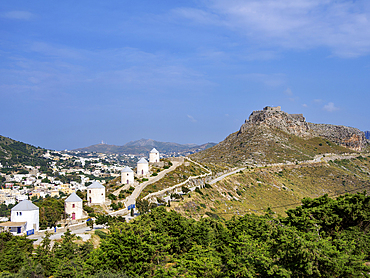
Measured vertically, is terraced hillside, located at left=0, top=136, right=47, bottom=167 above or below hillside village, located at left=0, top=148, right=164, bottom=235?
above

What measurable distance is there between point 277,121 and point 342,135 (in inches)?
1564

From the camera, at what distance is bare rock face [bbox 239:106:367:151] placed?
113m

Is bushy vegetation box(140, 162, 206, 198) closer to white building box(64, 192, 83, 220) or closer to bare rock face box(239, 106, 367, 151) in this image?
white building box(64, 192, 83, 220)

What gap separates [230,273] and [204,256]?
7.45ft

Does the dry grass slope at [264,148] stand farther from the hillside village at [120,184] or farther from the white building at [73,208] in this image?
the white building at [73,208]

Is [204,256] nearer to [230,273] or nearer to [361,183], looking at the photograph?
[230,273]

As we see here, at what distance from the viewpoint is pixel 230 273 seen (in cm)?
1673

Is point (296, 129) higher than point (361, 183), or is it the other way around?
point (296, 129)

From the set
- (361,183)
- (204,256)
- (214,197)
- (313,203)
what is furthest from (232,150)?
(204,256)

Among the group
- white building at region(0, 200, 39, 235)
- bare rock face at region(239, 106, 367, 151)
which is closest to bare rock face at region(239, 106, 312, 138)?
bare rock face at region(239, 106, 367, 151)

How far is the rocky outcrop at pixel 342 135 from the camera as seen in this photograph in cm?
12862

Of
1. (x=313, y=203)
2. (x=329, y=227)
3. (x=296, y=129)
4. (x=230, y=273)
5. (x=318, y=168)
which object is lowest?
(x=230, y=273)

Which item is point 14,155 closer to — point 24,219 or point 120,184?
point 120,184

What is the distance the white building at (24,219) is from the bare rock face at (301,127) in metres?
92.6
